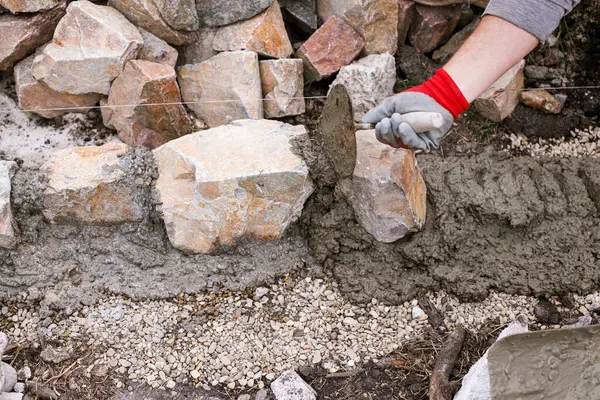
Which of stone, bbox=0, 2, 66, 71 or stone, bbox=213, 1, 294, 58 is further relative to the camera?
stone, bbox=213, 1, 294, 58

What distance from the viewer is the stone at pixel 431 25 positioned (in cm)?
355

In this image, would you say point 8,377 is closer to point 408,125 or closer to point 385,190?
point 385,190

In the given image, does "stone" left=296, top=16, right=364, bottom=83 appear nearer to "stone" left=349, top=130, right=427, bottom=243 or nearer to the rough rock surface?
"stone" left=349, top=130, right=427, bottom=243

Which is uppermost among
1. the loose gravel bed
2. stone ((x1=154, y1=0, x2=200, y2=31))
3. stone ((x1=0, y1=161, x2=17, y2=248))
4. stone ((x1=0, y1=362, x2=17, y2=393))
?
stone ((x1=154, y1=0, x2=200, y2=31))

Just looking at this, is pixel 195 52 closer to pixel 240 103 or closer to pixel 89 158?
pixel 240 103

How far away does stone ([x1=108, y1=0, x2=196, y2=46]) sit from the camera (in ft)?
10.3

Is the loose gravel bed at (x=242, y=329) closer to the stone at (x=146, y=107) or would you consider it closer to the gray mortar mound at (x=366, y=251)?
the gray mortar mound at (x=366, y=251)

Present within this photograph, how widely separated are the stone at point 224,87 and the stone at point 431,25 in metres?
0.99

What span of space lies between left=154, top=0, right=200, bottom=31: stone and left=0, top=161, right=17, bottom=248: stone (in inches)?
40.4

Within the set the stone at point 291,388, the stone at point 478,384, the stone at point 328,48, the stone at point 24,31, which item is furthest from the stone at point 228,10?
the stone at point 478,384

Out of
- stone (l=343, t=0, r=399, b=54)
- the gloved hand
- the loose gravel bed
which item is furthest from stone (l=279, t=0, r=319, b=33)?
the loose gravel bed

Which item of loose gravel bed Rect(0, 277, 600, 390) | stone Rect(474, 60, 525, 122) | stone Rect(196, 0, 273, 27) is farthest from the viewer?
stone Rect(474, 60, 525, 122)

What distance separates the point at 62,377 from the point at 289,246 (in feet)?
3.61

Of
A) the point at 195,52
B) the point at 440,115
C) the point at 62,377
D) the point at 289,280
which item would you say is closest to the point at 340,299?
the point at 289,280
